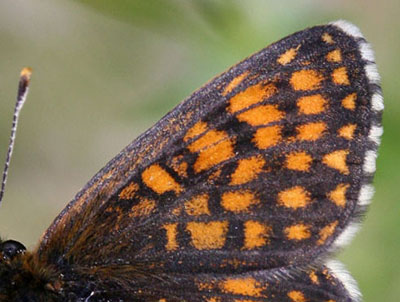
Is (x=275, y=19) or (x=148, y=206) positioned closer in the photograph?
(x=148, y=206)

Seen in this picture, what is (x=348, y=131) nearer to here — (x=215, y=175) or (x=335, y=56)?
(x=335, y=56)

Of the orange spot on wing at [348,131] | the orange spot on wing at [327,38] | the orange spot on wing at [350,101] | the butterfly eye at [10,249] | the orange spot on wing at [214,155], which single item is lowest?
the butterfly eye at [10,249]

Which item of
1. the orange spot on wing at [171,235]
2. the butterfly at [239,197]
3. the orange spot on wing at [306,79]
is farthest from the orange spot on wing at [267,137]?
the orange spot on wing at [171,235]

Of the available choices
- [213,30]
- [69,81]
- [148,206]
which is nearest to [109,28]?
[69,81]

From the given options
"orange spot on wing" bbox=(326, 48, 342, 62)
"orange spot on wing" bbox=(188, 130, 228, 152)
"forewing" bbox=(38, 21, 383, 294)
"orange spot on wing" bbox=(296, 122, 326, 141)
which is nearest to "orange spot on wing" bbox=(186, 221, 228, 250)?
"forewing" bbox=(38, 21, 383, 294)

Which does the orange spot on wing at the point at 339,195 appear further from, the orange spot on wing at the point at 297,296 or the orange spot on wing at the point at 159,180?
the orange spot on wing at the point at 159,180

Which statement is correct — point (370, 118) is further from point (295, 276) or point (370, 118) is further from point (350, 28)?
point (295, 276)
